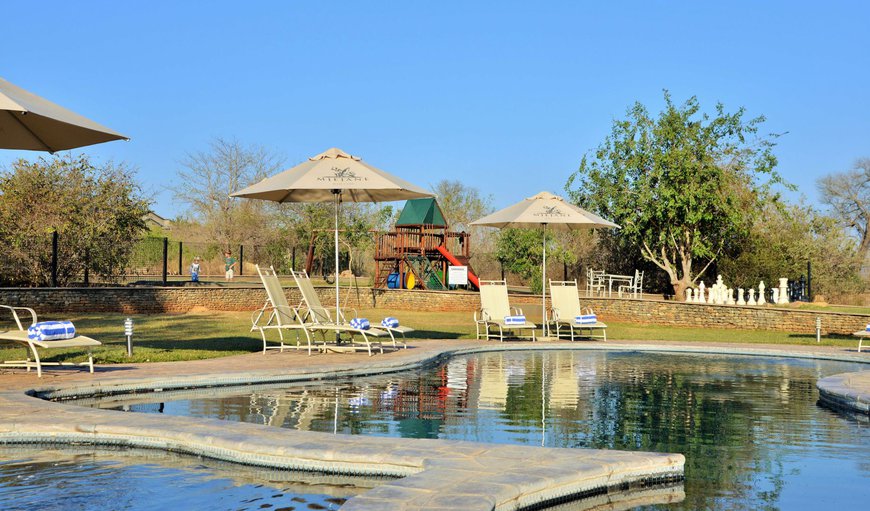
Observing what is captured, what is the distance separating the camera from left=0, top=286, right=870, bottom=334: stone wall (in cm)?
1953

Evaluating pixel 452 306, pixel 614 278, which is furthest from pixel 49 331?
pixel 614 278

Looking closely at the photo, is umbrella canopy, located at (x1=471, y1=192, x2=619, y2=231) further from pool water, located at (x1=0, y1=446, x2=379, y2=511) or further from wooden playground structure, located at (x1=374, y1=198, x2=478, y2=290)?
A: wooden playground structure, located at (x1=374, y1=198, x2=478, y2=290)

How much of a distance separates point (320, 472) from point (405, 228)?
26548mm

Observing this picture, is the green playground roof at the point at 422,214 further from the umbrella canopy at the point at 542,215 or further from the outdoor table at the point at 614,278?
the umbrella canopy at the point at 542,215

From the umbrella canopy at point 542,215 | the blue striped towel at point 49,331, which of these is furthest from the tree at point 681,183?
the blue striped towel at point 49,331

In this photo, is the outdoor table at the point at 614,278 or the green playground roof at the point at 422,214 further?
the green playground roof at the point at 422,214

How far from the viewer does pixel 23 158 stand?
23.7 m

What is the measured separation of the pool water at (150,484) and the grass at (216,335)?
4.96 meters

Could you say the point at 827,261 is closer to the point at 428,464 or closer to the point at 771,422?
the point at 771,422

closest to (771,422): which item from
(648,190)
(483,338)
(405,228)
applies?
(483,338)

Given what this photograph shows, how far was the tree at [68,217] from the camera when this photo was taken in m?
21.8

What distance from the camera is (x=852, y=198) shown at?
49.2 meters

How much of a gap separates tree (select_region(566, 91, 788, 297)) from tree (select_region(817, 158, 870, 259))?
2474cm

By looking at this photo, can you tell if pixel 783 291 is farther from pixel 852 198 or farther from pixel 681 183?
pixel 852 198
